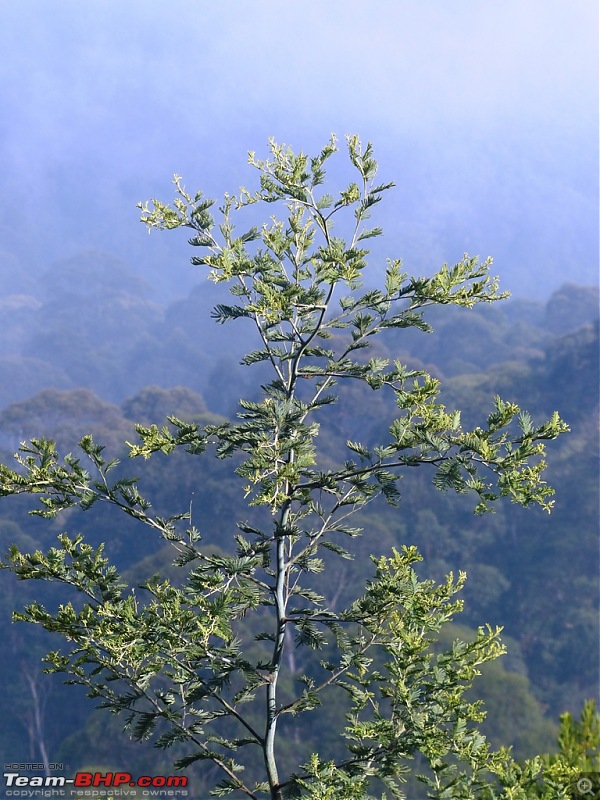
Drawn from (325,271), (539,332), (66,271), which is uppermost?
(66,271)

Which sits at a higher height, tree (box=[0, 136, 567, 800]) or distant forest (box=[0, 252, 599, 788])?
distant forest (box=[0, 252, 599, 788])

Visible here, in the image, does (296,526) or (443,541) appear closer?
(296,526)

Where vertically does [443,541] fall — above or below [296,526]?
above

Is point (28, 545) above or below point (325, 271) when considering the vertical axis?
above

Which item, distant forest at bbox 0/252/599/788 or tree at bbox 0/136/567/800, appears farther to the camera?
distant forest at bbox 0/252/599/788

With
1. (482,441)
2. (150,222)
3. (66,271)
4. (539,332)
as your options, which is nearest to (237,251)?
(150,222)

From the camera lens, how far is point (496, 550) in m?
47.3

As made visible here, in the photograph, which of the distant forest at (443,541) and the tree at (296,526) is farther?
the distant forest at (443,541)

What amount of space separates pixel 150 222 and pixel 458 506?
145 ft

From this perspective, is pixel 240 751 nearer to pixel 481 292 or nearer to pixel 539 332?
pixel 481 292

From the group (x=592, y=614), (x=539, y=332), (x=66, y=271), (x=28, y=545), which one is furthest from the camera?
(x=66, y=271)

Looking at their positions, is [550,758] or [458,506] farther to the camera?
[458,506]

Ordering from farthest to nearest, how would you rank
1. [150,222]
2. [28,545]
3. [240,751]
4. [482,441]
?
[28,545], [240,751], [150,222], [482,441]

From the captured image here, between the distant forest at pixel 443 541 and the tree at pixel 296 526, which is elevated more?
the distant forest at pixel 443 541
